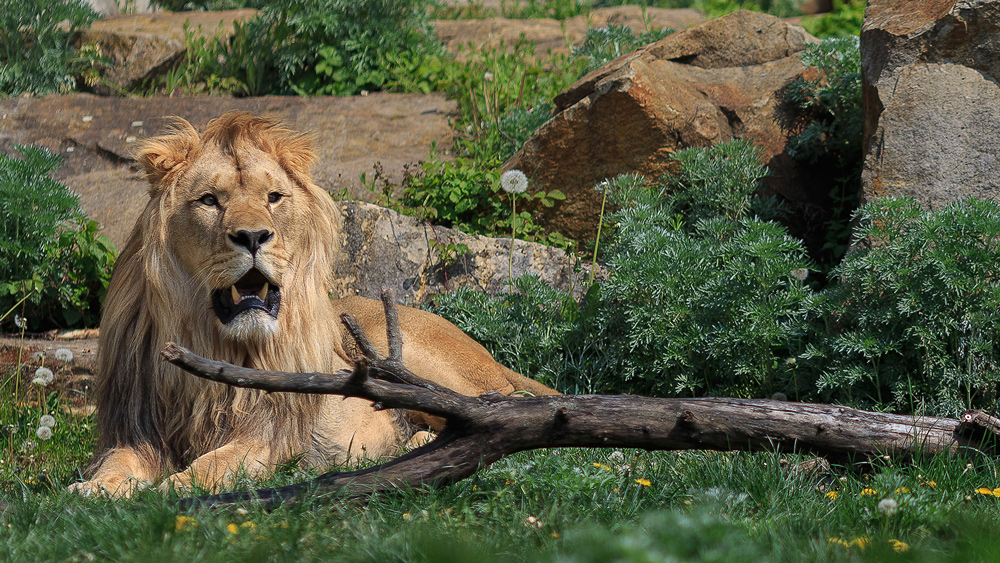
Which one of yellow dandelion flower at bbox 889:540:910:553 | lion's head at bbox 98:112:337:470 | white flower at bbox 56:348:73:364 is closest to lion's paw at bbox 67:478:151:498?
lion's head at bbox 98:112:337:470

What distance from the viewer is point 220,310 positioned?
3.61 meters

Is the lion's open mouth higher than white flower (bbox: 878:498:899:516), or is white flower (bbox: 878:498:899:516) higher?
the lion's open mouth

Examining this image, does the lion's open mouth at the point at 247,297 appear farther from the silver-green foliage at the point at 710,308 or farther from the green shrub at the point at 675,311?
the silver-green foliage at the point at 710,308

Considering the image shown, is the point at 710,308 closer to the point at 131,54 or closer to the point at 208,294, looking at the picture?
the point at 208,294

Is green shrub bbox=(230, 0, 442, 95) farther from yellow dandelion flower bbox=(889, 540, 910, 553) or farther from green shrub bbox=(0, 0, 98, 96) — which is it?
yellow dandelion flower bbox=(889, 540, 910, 553)

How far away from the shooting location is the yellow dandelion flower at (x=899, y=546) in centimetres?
242

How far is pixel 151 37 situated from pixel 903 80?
7.23 metres

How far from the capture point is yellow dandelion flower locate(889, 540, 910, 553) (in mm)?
2420

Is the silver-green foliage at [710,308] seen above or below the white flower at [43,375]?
above

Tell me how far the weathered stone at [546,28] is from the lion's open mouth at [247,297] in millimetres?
6363

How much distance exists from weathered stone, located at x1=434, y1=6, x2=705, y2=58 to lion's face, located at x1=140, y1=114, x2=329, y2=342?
6.04 m

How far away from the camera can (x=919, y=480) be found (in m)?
3.13

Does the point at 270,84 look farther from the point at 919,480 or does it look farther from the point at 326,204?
the point at 919,480

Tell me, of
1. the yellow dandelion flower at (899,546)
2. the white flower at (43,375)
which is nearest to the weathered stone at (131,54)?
the white flower at (43,375)
